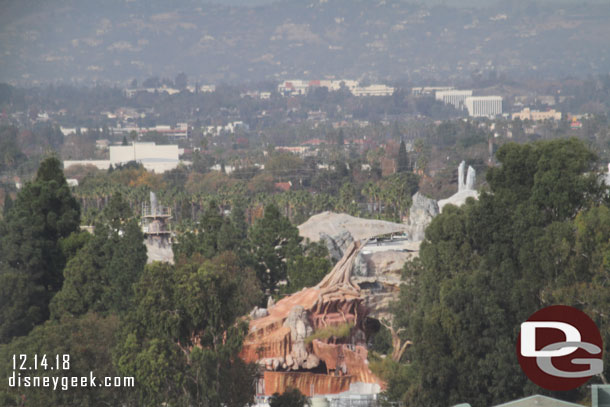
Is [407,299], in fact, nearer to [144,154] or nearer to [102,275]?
[102,275]

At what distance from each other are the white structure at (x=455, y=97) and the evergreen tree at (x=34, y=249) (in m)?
170

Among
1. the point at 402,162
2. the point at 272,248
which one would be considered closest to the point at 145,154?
the point at 402,162

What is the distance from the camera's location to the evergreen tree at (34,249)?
21.4 meters

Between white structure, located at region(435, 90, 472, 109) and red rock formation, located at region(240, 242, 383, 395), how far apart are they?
564 ft

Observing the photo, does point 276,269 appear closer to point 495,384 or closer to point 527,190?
point 527,190

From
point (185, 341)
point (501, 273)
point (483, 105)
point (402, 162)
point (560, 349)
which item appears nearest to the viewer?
point (560, 349)

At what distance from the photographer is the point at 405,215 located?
49938 mm

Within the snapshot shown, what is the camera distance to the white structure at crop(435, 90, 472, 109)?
19250 cm

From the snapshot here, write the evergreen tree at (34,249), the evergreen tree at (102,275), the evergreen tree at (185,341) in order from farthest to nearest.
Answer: the evergreen tree at (102,275)
the evergreen tree at (34,249)
the evergreen tree at (185,341)

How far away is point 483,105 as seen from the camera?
18612 centimetres

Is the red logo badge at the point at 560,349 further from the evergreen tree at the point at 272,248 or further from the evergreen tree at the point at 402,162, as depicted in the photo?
the evergreen tree at the point at 402,162

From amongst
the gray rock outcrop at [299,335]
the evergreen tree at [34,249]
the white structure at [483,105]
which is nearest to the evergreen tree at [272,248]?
the evergreen tree at [34,249]

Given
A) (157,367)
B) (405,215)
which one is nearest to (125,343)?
(157,367)

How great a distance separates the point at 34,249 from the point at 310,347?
593cm
